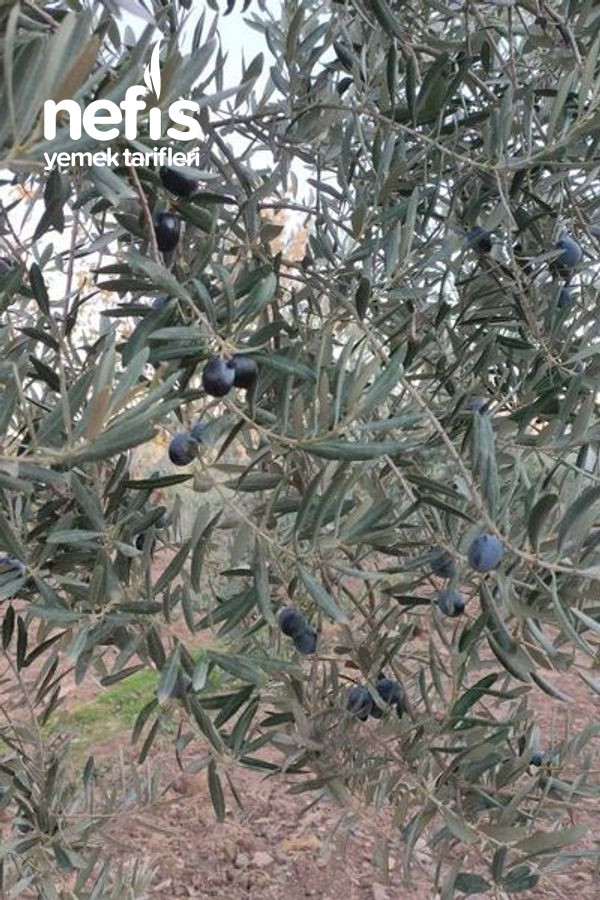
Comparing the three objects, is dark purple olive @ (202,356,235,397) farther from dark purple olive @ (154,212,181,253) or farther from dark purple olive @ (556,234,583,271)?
dark purple olive @ (556,234,583,271)

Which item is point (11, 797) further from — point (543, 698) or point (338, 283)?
point (543, 698)

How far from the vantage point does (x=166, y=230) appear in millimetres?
939

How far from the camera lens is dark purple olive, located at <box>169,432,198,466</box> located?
38.3 inches

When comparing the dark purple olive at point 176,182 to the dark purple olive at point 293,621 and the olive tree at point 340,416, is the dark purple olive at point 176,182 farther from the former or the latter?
the dark purple olive at point 293,621

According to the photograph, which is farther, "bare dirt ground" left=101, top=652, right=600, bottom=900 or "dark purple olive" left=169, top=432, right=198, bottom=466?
"bare dirt ground" left=101, top=652, right=600, bottom=900

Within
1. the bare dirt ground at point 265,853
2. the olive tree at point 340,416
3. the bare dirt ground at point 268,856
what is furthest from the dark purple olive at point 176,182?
the bare dirt ground at point 268,856

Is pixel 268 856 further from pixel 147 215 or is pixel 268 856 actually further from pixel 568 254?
pixel 147 215

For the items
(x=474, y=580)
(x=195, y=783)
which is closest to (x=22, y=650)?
(x=474, y=580)

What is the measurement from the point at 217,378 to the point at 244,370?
1.4 inches

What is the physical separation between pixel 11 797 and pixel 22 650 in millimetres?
299

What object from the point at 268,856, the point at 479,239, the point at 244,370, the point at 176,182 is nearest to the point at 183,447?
the point at 244,370

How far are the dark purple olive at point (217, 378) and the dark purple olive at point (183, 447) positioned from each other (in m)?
0.15

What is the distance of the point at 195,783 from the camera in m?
3.31

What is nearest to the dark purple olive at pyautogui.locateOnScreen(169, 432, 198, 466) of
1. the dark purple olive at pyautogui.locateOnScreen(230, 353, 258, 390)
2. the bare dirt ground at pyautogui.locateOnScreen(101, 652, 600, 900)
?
the dark purple olive at pyautogui.locateOnScreen(230, 353, 258, 390)
